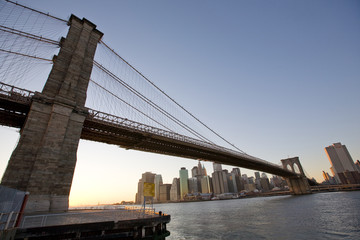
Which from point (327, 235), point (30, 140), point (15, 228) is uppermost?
point (30, 140)

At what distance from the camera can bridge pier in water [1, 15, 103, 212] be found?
1175 cm

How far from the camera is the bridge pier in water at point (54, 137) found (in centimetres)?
1175

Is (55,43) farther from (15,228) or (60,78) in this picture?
(15,228)

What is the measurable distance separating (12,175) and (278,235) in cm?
2043

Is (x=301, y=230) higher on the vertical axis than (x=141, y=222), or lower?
lower

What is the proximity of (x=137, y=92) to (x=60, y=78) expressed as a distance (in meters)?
14.9

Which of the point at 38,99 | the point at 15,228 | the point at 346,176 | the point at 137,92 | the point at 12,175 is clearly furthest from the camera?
the point at 346,176

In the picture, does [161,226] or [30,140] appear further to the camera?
[30,140]

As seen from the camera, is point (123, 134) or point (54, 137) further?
point (123, 134)

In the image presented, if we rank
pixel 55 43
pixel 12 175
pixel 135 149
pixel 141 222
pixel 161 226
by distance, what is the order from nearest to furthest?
pixel 141 222
pixel 161 226
pixel 12 175
pixel 55 43
pixel 135 149

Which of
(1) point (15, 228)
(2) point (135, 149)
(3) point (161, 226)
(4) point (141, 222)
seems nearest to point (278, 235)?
(3) point (161, 226)

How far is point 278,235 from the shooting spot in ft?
42.9

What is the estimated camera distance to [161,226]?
9.63 m

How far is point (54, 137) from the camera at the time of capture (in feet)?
44.3
